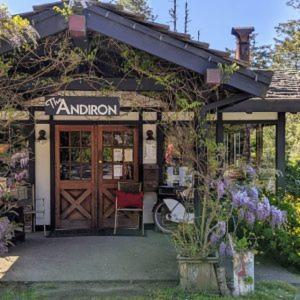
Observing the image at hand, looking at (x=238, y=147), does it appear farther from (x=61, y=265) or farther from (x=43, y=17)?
(x=43, y=17)

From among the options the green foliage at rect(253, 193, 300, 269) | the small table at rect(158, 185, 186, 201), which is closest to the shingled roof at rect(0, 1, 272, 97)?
the green foliage at rect(253, 193, 300, 269)

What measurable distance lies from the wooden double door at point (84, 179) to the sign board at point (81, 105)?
330 cm

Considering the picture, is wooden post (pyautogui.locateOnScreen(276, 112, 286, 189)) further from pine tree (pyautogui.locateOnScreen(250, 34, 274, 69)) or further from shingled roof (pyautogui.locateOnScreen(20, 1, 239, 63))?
pine tree (pyautogui.locateOnScreen(250, 34, 274, 69))

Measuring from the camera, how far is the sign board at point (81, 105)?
5812 mm

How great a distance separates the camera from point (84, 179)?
30.1ft

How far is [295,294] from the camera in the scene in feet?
18.5

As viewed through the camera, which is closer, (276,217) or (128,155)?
(276,217)

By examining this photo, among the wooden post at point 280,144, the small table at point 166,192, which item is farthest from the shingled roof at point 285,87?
the small table at point 166,192

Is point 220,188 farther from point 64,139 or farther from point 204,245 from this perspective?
point 64,139

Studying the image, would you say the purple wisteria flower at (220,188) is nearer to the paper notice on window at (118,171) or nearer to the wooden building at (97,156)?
the wooden building at (97,156)

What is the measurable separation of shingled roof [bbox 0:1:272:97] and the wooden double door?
3640mm

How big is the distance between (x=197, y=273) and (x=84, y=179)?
4108mm

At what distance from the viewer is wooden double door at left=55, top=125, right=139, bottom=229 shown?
30.0 ft

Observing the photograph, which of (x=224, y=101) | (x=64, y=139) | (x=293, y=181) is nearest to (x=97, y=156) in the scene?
(x=64, y=139)
